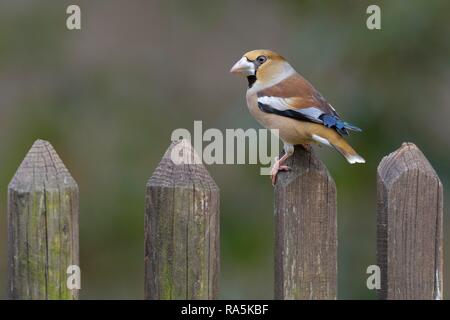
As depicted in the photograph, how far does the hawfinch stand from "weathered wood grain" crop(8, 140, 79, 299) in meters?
0.96

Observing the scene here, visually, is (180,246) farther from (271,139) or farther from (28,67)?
(28,67)

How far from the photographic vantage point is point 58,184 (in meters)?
3.02

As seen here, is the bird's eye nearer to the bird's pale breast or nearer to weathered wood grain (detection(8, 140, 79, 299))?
the bird's pale breast

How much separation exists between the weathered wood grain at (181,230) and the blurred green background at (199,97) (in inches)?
116

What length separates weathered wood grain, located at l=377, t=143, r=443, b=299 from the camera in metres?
3.19

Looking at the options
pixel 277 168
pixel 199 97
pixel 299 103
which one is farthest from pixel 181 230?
pixel 199 97

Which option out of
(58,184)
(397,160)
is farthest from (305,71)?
(58,184)

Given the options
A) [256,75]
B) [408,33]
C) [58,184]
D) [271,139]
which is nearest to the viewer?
[58,184]

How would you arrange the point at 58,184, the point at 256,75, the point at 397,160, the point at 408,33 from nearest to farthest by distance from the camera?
1. the point at 58,184
2. the point at 397,160
3. the point at 256,75
4. the point at 408,33

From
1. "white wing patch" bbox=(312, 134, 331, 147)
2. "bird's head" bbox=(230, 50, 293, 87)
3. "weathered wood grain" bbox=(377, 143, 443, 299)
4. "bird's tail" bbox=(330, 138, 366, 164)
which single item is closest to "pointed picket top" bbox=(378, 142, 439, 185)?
"weathered wood grain" bbox=(377, 143, 443, 299)

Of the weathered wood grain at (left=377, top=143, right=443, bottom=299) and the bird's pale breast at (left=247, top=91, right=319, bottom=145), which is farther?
the bird's pale breast at (left=247, top=91, right=319, bottom=145)

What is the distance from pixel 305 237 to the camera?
321 cm
